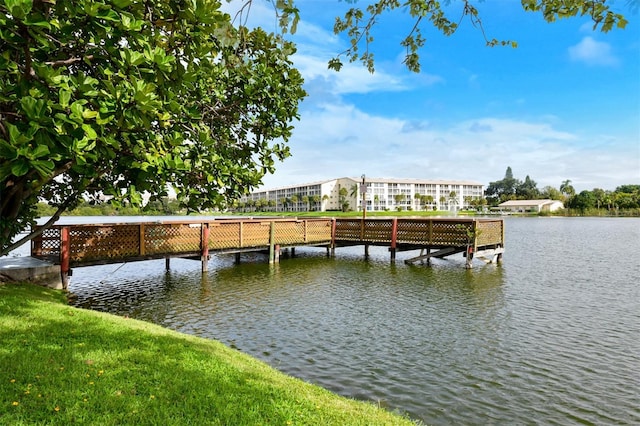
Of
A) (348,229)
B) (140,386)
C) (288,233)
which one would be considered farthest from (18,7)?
(348,229)

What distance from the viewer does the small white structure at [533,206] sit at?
124881 mm

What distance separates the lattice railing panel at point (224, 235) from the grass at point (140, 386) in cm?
1140

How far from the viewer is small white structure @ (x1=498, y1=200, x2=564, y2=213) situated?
125 meters

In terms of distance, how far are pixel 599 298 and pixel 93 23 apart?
15.2 meters

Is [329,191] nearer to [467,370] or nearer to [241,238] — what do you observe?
[241,238]

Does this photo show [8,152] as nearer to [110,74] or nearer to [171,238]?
[110,74]

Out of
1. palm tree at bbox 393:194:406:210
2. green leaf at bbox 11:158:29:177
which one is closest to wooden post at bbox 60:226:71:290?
green leaf at bbox 11:158:29:177

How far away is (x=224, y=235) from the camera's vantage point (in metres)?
18.3

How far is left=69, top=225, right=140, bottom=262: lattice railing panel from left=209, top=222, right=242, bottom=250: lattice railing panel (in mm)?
3678

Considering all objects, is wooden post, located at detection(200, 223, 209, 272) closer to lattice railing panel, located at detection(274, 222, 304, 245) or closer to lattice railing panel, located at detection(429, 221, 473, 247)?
lattice railing panel, located at detection(274, 222, 304, 245)

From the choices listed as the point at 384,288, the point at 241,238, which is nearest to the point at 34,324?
the point at 384,288

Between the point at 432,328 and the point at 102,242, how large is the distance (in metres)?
11.4

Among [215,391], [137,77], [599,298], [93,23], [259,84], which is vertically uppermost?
[259,84]

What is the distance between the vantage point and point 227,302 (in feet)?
38.5
